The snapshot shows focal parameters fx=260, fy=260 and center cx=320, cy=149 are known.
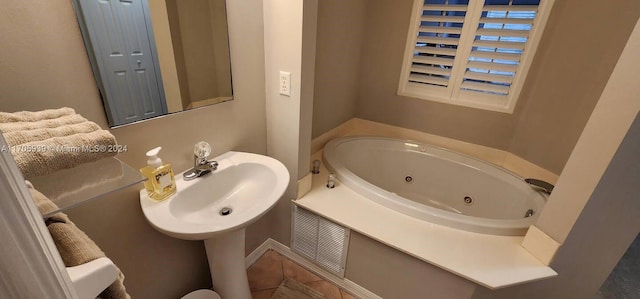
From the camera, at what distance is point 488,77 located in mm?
1854

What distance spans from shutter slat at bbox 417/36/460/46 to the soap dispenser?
75.0 inches

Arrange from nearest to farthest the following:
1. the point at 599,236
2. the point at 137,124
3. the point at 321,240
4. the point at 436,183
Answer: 1. the point at 137,124
2. the point at 599,236
3. the point at 321,240
4. the point at 436,183

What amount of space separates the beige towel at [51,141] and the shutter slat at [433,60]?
6.69 ft

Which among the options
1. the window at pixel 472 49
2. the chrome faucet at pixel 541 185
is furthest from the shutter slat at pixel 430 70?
the chrome faucet at pixel 541 185

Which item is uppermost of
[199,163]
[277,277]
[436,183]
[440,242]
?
[199,163]

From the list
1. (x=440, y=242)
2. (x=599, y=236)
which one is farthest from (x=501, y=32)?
(x=440, y=242)

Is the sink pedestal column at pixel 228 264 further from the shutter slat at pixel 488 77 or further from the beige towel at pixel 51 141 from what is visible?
the shutter slat at pixel 488 77

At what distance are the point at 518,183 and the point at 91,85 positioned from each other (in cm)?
226

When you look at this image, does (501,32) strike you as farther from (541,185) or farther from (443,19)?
(541,185)

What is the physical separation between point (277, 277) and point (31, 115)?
1411 millimetres

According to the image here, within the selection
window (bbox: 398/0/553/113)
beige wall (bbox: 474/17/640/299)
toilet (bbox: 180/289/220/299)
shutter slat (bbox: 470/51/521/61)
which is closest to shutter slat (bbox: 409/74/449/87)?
window (bbox: 398/0/553/113)

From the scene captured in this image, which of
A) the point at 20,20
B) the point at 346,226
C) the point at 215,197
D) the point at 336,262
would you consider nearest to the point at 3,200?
the point at 20,20

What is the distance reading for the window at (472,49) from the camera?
169 cm

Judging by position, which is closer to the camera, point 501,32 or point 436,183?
point 501,32
